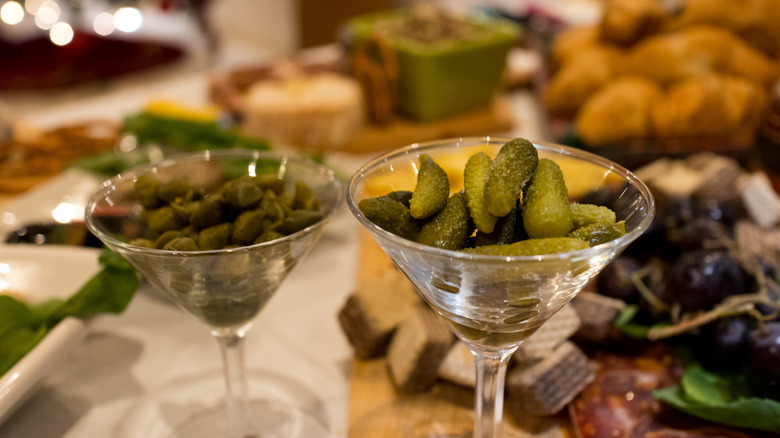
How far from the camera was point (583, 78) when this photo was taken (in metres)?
1.39

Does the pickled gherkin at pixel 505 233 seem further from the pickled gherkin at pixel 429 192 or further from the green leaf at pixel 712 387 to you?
the green leaf at pixel 712 387

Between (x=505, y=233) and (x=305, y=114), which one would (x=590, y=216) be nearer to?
(x=505, y=233)

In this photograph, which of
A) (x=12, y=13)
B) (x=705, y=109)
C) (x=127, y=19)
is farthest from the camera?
(x=12, y=13)

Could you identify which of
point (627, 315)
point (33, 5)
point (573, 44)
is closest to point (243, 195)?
point (627, 315)

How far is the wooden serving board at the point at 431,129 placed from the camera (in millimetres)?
1479

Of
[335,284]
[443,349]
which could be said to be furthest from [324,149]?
[443,349]

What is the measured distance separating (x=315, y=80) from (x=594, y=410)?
3.72ft

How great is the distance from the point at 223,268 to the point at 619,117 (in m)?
0.98

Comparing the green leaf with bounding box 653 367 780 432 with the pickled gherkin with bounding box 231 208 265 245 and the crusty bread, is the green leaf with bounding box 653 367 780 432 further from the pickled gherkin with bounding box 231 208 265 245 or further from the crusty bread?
the crusty bread

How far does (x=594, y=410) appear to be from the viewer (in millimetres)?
688

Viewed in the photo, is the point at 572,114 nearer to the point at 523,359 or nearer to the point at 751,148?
the point at 751,148

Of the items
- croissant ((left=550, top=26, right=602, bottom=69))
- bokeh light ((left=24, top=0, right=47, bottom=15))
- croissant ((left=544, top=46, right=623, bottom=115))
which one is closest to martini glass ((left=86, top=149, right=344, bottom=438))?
croissant ((left=544, top=46, right=623, bottom=115))

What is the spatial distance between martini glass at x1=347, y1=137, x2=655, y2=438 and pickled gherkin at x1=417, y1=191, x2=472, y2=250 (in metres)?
0.03

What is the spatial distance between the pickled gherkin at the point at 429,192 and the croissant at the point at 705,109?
859 mm
